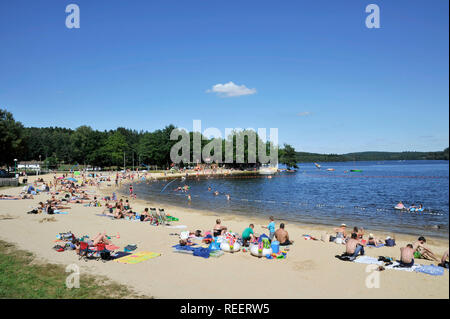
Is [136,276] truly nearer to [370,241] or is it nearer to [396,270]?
[396,270]

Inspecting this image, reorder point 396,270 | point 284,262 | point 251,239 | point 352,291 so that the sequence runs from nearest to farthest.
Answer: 1. point 352,291
2. point 396,270
3. point 284,262
4. point 251,239

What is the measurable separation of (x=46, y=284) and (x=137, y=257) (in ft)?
11.7

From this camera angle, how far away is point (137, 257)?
39.8 feet

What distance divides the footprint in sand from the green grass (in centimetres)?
583

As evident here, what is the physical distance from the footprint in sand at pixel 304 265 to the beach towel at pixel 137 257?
5632 millimetres

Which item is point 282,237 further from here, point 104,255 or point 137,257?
point 104,255

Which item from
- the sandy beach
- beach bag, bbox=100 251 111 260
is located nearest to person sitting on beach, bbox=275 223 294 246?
the sandy beach

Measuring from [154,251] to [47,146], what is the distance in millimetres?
116633

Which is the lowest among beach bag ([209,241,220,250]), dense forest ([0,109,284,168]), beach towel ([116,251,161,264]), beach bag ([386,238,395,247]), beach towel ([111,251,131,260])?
beach bag ([386,238,395,247])

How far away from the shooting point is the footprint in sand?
11164 millimetres

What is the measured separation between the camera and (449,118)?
4.96 metres

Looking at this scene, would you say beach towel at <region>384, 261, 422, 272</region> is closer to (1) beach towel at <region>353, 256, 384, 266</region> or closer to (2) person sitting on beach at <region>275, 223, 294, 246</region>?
(1) beach towel at <region>353, 256, 384, 266</region>

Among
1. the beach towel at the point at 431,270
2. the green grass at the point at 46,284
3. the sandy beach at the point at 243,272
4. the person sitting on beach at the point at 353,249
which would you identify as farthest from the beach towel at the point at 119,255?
the beach towel at the point at 431,270

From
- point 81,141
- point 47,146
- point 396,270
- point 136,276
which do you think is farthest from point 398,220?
point 47,146
